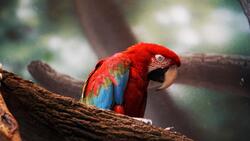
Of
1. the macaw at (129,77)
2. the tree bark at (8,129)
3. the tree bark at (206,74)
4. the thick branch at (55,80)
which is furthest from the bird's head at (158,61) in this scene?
the tree bark at (8,129)

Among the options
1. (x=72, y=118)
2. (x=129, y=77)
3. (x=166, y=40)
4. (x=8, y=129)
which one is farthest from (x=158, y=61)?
(x=8, y=129)

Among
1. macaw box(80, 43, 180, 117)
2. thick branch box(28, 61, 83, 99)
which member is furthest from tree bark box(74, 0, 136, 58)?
macaw box(80, 43, 180, 117)

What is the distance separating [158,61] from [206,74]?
0.68 meters

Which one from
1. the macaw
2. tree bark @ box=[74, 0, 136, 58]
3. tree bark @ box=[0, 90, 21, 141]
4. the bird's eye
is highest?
tree bark @ box=[74, 0, 136, 58]

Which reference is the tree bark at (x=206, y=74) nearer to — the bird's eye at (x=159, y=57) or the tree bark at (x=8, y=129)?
the bird's eye at (x=159, y=57)

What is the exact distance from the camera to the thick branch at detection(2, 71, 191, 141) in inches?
56.1

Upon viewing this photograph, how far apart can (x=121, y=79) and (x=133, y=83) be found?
7cm

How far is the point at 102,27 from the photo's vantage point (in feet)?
9.25

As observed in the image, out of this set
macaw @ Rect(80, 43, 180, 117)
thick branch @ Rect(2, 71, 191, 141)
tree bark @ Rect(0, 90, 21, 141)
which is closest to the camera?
tree bark @ Rect(0, 90, 21, 141)

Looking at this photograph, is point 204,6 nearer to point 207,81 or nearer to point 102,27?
point 207,81

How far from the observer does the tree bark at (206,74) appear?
2.69 m

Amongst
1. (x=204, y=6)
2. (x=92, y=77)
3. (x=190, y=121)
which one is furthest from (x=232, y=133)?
(x=92, y=77)

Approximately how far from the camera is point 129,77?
206 centimetres

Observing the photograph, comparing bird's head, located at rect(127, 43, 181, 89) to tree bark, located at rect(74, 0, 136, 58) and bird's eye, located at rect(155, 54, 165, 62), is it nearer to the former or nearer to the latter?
bird's eye, located at rect(155, 54, 165, 62)
